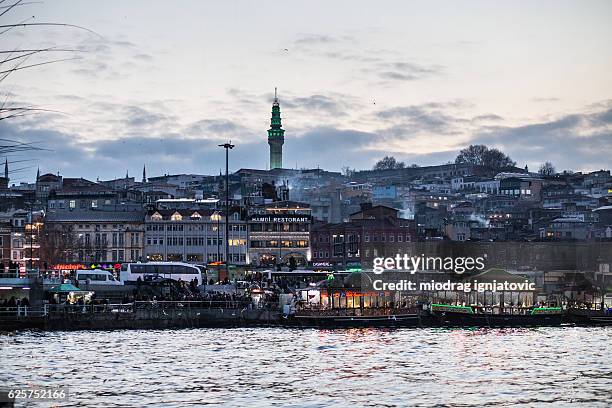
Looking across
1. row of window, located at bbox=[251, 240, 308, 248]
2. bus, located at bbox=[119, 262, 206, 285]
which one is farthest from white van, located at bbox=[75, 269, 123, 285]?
row of window, located at bbox=[251, 240, 308, 248]

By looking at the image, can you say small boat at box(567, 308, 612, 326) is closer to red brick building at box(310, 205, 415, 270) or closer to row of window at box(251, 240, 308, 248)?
red brick building at box(310, 205, 415, 270)

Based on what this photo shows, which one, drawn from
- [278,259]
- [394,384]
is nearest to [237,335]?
[394,384]

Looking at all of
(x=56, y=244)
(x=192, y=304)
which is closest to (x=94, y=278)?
(x=192, y=304)

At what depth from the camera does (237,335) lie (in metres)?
62.8

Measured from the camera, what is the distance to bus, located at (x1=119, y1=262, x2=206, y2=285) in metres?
87.6

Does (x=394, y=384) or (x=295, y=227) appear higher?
(x=295, y=227)

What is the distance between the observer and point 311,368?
153ft

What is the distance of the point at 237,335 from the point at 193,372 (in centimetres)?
1787

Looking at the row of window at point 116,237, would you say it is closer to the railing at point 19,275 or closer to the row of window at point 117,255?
the row of window at point 117,255

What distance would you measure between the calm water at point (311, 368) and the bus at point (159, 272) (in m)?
23.8

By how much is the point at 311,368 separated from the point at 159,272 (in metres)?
44.4

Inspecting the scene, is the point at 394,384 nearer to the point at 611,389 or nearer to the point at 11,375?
the point at 611,389

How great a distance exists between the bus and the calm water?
78.1ft

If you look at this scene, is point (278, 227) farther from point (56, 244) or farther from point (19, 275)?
point (19, 275)
